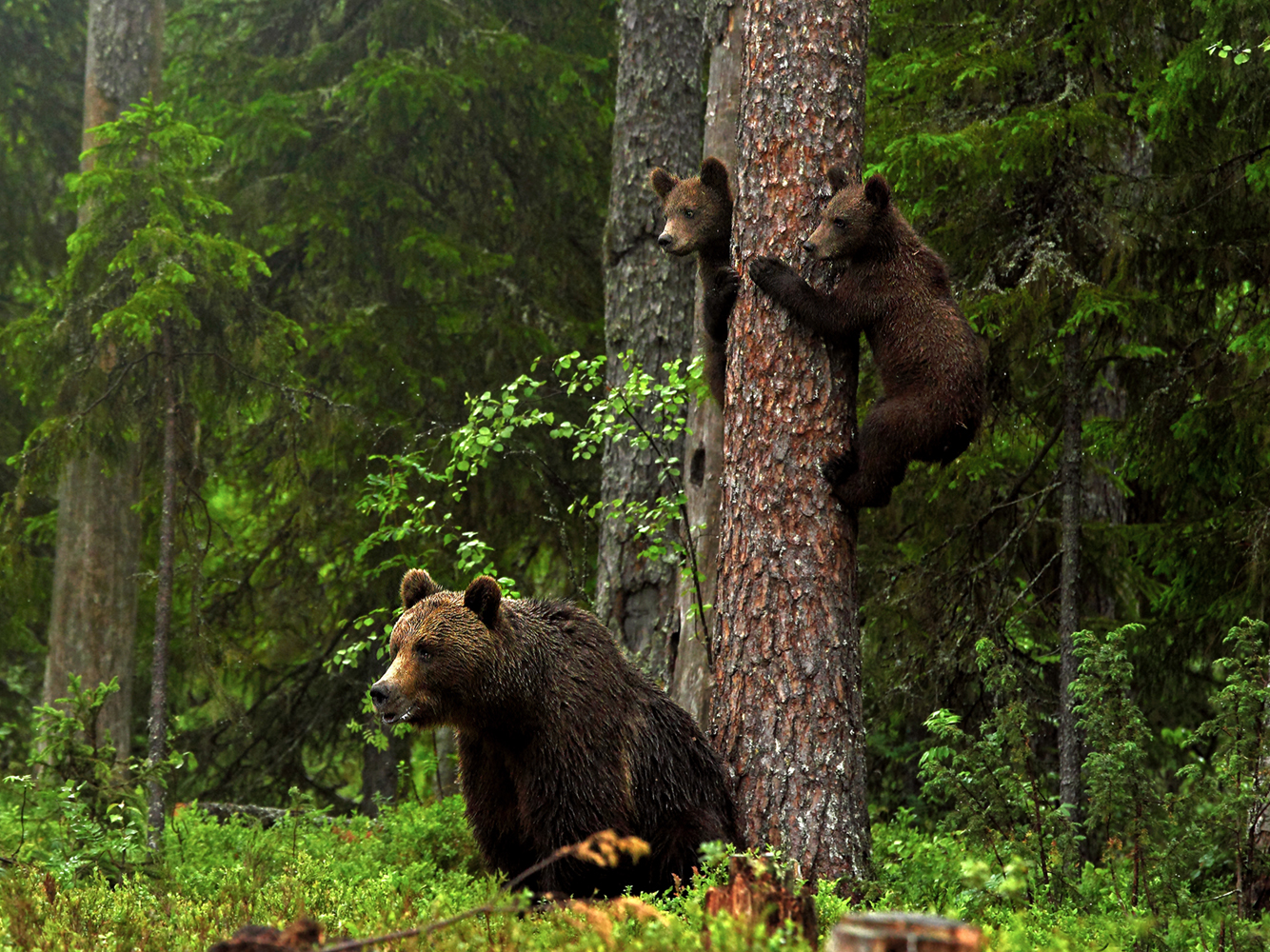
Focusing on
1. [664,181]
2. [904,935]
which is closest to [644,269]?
[664,181]

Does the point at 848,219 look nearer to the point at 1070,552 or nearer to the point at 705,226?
the point at 705,226

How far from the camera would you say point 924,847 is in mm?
6051

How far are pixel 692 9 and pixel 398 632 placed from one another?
7.03 metres

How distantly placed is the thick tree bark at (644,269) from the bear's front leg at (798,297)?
4.09 m

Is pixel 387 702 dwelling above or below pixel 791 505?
below

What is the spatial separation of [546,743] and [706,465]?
10.4 ft

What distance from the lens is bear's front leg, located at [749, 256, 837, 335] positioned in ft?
19.6

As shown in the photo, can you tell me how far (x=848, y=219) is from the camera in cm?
599

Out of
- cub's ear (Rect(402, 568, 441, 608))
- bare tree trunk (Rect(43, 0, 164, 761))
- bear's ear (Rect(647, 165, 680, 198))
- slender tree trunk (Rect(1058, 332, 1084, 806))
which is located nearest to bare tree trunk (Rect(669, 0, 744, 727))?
bear's ear (Rect(647, 165, 680, 198))

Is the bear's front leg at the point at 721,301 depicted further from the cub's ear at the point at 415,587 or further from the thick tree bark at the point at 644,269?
the thick tree bark at the point at 644,269

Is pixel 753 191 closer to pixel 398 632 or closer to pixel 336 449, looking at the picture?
pixel 398 632

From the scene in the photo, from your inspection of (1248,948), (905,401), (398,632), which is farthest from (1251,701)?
(398,632)

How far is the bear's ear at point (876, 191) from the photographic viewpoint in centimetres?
596

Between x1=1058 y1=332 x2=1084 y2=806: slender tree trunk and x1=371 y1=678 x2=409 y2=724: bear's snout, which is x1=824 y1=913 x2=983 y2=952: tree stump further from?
x1=1058 y1=332 x2=1084 y2=806: slender tree trunk
